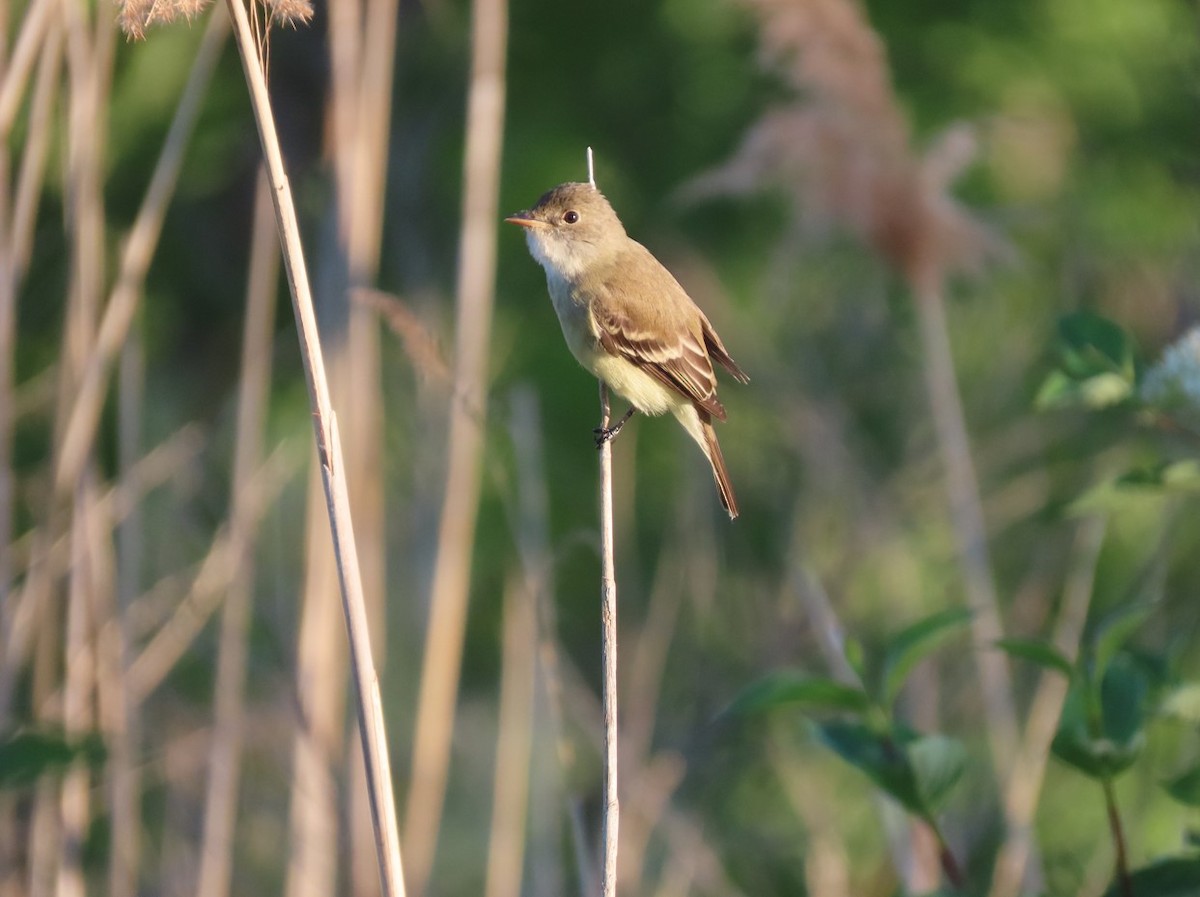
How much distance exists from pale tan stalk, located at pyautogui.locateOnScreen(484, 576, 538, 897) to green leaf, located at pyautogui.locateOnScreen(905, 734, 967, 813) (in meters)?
1.12

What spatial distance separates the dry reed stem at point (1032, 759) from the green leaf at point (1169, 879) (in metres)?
0.87

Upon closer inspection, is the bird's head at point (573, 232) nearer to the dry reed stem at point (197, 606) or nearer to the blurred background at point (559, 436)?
the blurred background at point (559, 436)

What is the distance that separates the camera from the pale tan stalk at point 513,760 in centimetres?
286

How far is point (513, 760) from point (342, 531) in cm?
162

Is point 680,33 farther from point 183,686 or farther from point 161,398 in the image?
point 183,686

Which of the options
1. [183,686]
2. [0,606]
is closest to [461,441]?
[0,606]

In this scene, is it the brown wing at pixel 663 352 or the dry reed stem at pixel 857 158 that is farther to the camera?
the dry reed stem at pixel 857 158

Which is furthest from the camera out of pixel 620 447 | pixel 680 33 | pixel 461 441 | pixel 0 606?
pixel 680 33

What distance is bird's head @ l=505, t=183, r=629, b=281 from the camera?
2871mm

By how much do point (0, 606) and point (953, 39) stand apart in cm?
319

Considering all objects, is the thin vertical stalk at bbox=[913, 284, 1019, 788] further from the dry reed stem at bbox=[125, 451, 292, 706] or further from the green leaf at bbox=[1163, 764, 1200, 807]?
the dry reed stem at bbox=[125, 451, 292, 706]

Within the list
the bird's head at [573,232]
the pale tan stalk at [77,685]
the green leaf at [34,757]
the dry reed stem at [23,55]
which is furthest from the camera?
the bird's head at [573,232]

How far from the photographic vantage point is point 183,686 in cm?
446

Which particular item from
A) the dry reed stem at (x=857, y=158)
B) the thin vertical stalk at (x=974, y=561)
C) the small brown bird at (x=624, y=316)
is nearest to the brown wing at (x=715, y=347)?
the small brown bird at (x=624, y=316)
